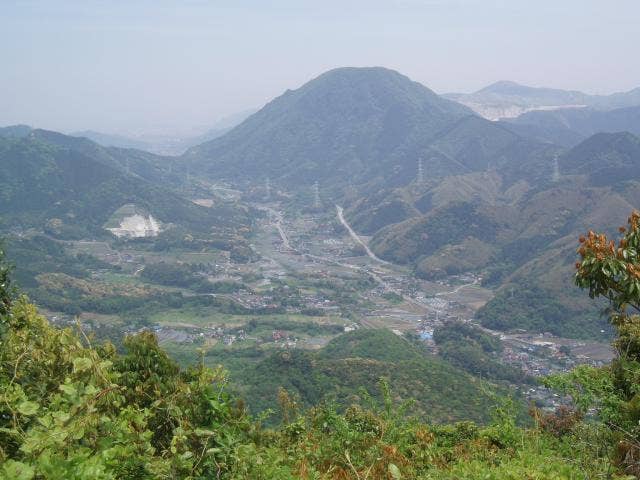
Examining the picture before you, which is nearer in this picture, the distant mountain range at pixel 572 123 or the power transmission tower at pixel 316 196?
the power transmission tower at pixel 316 196

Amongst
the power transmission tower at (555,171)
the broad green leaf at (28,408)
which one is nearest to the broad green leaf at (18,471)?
the broad green leaf at (28,408)

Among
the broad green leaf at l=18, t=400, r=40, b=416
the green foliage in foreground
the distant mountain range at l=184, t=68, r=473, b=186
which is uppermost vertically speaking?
the distant mountain range at l=184, t=68, r=473, b=186

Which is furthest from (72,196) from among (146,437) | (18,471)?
(18,471)

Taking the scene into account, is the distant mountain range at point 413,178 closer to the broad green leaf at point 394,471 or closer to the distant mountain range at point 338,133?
the distant mountain range at point 338,133

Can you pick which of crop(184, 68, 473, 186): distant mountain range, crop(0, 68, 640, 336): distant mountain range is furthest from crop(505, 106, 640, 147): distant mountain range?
crop(184, 68, 473, 186): distant mountain range

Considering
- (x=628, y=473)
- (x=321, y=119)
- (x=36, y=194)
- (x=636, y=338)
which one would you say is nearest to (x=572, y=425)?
(x=636, y=338)

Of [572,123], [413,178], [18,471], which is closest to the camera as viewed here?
[18,471]

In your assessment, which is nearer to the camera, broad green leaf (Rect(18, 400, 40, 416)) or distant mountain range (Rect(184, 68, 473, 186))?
broad green leaf (Rect(18, 400, 40, 416))

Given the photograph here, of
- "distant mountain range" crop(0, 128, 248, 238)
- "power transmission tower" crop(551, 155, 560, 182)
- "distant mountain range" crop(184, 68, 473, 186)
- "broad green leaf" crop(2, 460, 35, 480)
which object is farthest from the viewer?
"distant mountain range" crop(184, 68, 473, 186)

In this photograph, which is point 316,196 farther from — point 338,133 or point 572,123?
point 572,123

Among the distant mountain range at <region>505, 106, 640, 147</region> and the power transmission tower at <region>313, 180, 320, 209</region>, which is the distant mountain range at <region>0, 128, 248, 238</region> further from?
the distant mountain range at <region>505, 106, 640, 147</region>

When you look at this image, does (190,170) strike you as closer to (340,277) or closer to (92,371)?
(340,277)
